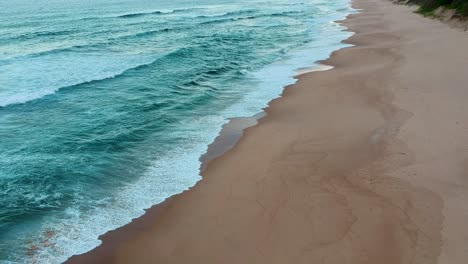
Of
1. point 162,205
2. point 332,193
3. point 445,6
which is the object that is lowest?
point 162,205

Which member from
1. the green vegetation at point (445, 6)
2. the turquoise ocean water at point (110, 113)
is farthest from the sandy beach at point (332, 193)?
the green vegetation at point (445, 6)

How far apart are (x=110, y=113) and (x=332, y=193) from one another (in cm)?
936

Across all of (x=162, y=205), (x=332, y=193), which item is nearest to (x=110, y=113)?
(x=162, y=205)

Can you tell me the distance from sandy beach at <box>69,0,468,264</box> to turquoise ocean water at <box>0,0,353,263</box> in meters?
0.91

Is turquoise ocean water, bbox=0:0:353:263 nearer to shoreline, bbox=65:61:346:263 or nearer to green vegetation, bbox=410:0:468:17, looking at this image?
shoreline, bbox=65:61:346:263

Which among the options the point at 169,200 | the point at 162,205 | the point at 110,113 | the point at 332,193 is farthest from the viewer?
the point at 110,113

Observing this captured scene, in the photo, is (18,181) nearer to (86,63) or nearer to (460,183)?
(460,183)

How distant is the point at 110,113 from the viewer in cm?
1528

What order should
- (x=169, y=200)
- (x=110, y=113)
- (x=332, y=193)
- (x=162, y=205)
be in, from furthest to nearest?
(x=110, y=113)
(x=169, y=200)
(x=162, y=205)
(x=332, y=193)

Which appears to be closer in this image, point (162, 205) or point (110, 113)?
point (162, 205)

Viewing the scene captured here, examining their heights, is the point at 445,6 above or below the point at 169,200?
above

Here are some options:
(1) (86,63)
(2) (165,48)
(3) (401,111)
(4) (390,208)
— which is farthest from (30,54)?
(4) (390,208)

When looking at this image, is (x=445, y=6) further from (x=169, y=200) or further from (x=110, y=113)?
(x=169, y=200)

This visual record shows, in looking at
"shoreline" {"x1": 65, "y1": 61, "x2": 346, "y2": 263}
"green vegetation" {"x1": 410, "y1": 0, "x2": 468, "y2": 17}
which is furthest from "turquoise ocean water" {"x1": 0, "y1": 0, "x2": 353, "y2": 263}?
"green vegetation" {"x1": 410, "y1": 0, "x2": 468, "y2": 17}
